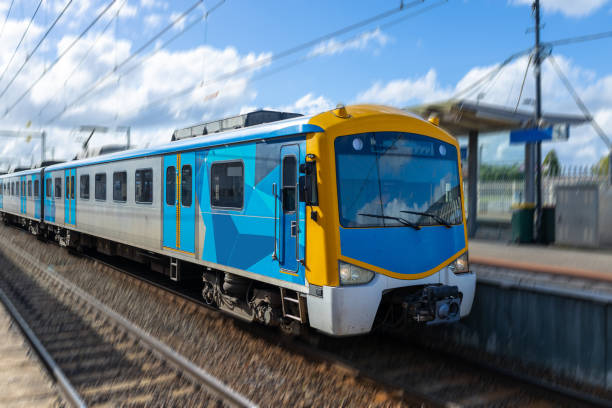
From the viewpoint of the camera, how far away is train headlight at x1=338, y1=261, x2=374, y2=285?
5.81 m

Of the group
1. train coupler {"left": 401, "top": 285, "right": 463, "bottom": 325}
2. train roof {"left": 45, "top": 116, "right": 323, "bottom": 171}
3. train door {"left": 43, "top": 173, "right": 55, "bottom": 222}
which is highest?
train roof {"left": 45, "top": 116, "right": 323, "bottom": 171}

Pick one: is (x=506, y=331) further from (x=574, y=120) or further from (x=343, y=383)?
(x=574, y=120)

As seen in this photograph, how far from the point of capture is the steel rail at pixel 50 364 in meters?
5.23

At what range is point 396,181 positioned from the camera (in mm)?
6355

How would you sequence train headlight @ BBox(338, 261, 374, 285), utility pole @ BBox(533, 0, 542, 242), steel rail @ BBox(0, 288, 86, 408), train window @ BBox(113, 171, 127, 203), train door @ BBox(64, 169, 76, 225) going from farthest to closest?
1. utility pole @ BBox(533, 0, 542, 242)
2. train door @ BBox(64, 169, 76, 225)
3. train window @ BBox(113, 171, 127, 203)
4. train headlight @ BBox(338, 261, 374, 285)
5. steel rail @ BBox(0, 288, 86, 408)

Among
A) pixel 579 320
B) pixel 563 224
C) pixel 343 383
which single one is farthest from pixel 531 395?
pixel 563 224

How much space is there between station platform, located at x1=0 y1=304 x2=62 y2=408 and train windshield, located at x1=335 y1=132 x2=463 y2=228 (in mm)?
3553

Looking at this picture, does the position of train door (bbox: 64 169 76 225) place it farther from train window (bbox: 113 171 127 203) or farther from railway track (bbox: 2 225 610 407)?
railway track (bbox: 2 225 610 407)

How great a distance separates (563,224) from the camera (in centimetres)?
1598

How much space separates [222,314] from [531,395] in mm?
4701

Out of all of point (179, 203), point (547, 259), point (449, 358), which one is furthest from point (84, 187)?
point (547, 259)

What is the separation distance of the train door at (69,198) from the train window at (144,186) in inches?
230

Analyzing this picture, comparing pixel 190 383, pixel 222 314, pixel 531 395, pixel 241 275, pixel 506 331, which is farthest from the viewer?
pixel 222 314

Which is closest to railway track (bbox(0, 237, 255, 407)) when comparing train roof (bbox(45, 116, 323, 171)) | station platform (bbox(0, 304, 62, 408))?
station platform (bbox(0, 304, 62, 408))
